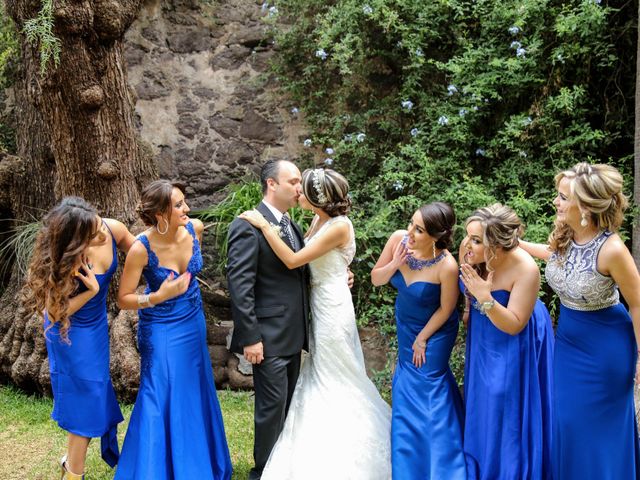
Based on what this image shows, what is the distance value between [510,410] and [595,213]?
1166 mm

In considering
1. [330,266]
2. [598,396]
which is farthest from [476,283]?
[330,266]

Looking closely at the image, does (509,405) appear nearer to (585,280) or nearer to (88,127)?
(585,280)

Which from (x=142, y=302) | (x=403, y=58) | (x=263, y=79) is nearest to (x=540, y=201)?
(x=403, y=58)

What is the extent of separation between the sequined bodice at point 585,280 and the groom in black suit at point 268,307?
5.18 ft

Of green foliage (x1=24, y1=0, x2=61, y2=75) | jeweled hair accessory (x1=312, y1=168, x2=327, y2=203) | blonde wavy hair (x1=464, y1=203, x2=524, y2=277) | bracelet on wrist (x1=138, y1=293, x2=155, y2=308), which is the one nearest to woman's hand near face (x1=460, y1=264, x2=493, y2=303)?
blonde wavy hair (x1=464, y1=203, x2=524, y2=277)

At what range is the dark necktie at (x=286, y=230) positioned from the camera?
3.95m

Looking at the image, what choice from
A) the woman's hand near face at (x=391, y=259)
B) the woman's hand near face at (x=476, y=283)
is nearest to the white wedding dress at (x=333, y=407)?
the woman's hand near face at (x=391, y=259)

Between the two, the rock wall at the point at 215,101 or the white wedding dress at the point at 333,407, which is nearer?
the white wedding dress at the point at 333,407

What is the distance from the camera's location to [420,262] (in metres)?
3.71

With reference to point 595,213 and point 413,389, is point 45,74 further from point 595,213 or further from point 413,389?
point 595,213

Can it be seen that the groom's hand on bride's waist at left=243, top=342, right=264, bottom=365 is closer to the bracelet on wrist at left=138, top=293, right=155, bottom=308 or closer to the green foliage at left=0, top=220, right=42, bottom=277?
the bracelet on wrist at left=138, top=293, right=155, bottom=308

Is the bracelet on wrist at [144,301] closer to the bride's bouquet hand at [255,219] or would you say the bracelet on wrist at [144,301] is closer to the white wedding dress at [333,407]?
the bride's bouquet hand at [255,219]

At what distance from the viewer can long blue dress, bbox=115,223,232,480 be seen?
3627 mm

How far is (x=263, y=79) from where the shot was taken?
7.06m
